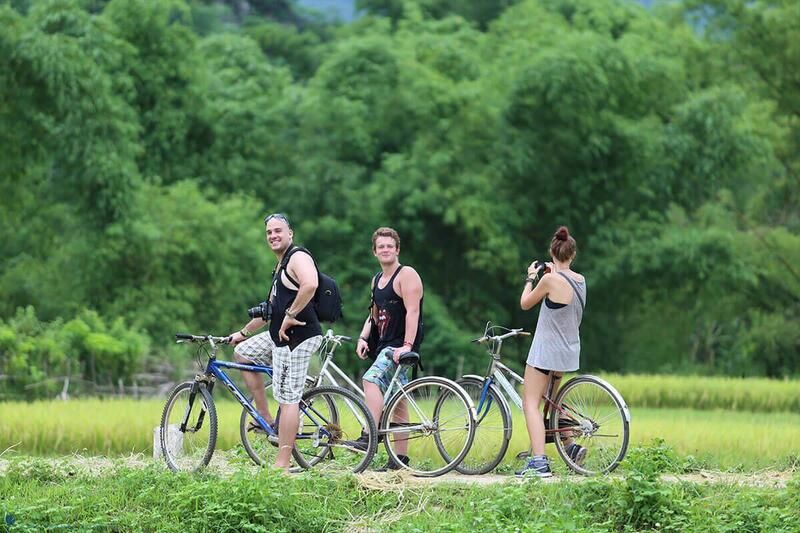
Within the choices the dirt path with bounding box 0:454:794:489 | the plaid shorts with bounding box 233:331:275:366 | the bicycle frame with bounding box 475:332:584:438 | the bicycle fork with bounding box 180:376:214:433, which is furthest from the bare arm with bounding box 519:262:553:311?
the bicycle fork with bounding box 180:376:214:433

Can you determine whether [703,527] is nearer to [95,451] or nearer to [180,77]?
[95,451]

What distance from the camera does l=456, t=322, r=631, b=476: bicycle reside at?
1045cm

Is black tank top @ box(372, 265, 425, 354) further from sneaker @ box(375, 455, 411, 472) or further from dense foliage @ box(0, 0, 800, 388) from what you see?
dense foliage @ box(0, 0, 800, 388)

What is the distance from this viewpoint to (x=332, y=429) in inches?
411

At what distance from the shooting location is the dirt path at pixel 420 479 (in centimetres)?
1009

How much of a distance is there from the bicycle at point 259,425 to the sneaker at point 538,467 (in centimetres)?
102

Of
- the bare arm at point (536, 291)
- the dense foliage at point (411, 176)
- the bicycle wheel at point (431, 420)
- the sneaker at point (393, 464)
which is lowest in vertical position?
the sneaker at point (393, 464)

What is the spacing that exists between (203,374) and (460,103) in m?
20.5

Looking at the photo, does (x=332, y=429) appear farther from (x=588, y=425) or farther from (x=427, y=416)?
(x=588, y=425)

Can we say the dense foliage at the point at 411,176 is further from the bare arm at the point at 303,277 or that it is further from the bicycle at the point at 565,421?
the bicycle at the point at 565,421

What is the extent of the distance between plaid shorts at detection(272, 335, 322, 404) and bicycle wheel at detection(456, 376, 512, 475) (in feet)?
3.82

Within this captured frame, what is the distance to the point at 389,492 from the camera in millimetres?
9859

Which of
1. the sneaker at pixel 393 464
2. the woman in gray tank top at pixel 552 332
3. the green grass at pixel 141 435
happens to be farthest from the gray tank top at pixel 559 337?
the green grass at pixel 141 435

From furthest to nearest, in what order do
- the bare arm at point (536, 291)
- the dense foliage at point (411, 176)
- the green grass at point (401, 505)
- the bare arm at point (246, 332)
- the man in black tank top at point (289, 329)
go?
the dense foliage at point (411, 176) → the bare arm at point (246, 332) → the bare arm at point (536, 291) → the man in black tank top at point (289, 329) → the green grass at point (401, 505)
